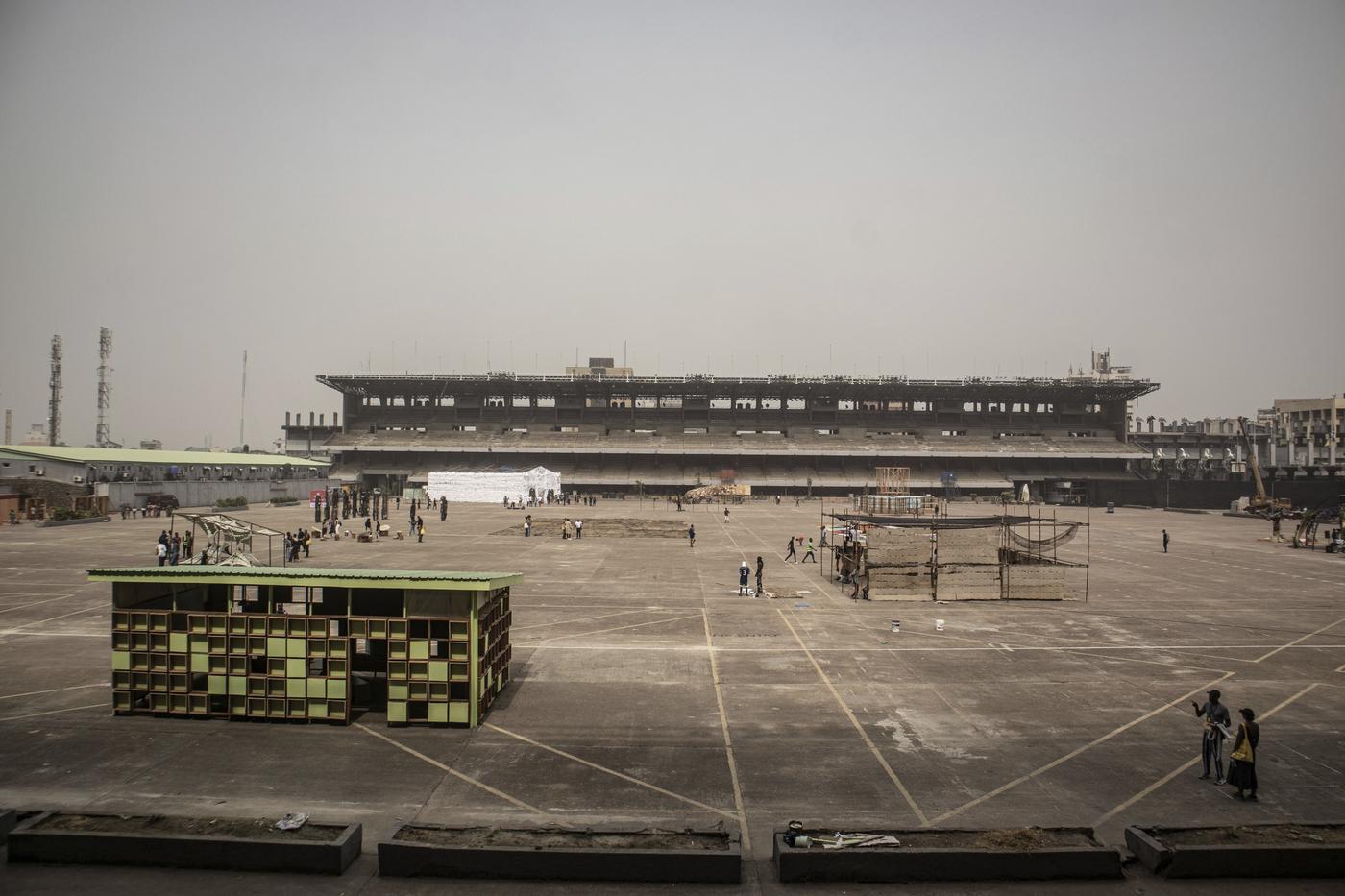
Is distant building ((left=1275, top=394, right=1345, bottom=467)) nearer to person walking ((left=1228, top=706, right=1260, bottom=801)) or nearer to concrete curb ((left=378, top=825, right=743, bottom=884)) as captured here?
person walking ((left=1228, top=706, right=1260, bottom=801))

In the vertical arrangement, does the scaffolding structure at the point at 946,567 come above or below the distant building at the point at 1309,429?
below

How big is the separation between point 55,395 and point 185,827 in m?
132

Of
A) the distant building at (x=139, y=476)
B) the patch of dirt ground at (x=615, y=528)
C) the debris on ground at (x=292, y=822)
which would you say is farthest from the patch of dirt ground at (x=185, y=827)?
the distant building at (x=139, y=476)

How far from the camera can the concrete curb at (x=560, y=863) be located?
29.0 ft

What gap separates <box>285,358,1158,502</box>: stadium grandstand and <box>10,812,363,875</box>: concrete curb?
284 feet

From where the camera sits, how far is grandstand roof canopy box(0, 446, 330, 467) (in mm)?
60625

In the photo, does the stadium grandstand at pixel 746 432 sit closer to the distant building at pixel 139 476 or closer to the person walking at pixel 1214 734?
the distant building at pixel 139 476

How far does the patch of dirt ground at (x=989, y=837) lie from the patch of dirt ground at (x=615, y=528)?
40979 millimetres

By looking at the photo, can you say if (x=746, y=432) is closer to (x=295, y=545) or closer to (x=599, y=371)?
(x=599, y=371)

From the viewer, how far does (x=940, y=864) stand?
890cm

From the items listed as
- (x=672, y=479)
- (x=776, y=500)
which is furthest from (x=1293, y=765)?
(x=672, y=479)

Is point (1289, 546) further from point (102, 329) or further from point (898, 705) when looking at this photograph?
point (102, 329)

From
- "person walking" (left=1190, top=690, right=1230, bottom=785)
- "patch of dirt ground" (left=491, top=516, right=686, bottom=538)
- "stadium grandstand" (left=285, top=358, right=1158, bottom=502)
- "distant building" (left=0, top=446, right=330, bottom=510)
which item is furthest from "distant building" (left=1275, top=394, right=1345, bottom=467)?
"distant building" (left=0, top=446, right=330, bottom=510)

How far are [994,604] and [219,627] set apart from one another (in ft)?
81.9
